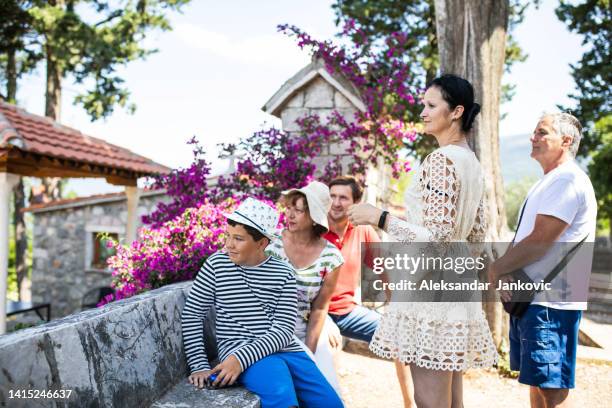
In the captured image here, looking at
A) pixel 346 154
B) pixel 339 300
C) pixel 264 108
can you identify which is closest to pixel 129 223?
pixel 264 108

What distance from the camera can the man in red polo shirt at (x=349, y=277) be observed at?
346 centimetres

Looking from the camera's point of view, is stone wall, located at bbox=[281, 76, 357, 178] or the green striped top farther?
stone wall, located at bbox=[281, 76, 357, 178]

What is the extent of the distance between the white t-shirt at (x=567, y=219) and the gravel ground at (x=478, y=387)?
223 centimetres

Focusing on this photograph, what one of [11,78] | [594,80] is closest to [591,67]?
[594,80]

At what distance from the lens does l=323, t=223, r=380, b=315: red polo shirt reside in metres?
3.52

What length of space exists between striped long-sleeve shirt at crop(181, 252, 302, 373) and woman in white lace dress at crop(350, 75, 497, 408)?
23.9 inches

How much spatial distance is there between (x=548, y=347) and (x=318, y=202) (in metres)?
1.56

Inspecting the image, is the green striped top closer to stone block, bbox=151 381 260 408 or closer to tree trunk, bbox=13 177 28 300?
stone block, bbox=151 381 260 408

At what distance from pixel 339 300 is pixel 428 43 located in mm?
11039

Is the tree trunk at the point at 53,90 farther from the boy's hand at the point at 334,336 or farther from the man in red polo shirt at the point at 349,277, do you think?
the boy's hand at the point at 334,336

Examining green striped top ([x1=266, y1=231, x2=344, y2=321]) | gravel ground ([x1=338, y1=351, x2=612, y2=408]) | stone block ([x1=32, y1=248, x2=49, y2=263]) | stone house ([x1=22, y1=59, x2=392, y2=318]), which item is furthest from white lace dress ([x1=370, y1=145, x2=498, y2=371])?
stone block ([x1=32, y1=248, x2=49, y2=263])

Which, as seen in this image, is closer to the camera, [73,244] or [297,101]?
[297,101]

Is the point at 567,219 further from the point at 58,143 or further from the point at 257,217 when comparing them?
the point at 58,143

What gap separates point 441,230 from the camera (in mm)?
1976
